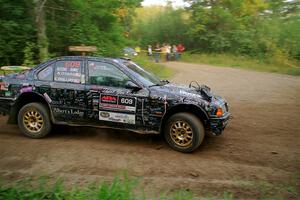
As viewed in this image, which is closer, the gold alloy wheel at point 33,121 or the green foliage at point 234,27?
the gold alloy wheel at point 33,121

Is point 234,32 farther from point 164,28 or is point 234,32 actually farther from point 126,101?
point 126,101

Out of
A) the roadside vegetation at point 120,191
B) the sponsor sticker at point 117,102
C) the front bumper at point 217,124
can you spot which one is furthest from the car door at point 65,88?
the front bumper at point 217,124

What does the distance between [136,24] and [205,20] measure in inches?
486

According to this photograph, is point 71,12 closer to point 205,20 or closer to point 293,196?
point 293,196

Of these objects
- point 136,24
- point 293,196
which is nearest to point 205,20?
point 136,24

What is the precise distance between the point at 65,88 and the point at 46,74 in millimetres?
596

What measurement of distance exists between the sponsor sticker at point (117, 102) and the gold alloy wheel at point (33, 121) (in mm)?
1433

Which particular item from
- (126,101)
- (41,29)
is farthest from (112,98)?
(41,29)

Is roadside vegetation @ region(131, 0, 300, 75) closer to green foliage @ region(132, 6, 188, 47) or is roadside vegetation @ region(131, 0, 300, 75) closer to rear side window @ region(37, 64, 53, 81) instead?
green foliage @ region(132, 6, 188, 47)

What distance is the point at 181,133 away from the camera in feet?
23.7

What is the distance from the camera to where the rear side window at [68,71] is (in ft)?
26.0

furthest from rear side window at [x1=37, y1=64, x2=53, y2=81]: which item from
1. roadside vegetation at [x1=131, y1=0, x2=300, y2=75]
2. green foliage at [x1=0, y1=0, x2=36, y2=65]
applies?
roadside vegetation at [x1=131, y1=0, x2=300, y2=75]

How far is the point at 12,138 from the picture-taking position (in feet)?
26.7

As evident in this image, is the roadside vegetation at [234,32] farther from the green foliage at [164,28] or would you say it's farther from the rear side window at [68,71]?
the rear side window at [68,71]
